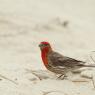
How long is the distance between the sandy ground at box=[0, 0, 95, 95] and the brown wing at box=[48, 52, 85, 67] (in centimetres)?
21

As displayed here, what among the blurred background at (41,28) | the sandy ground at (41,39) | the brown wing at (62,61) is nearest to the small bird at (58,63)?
the brown wing at (62,61)

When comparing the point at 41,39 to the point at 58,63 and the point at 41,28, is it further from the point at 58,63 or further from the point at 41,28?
the point at 58,63

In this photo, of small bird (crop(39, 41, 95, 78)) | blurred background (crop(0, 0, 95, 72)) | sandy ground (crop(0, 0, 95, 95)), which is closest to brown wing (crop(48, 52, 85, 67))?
small bird (crop(39, 41, 95, 78))

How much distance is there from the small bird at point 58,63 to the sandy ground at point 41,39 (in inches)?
6.2

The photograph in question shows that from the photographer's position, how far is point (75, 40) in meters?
15.0

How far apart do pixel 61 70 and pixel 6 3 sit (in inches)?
375

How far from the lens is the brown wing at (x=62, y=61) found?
8.25m

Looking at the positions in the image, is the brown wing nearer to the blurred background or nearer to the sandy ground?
the sandy ground

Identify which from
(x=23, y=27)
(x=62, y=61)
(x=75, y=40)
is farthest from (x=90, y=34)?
(x=62, y=61)

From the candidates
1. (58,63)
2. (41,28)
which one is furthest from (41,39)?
(58,63)

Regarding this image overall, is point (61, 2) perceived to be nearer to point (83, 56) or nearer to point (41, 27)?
point (41, 27)

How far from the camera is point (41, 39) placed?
14.8 m

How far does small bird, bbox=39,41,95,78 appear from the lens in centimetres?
826

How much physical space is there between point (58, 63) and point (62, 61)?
0.09 metres
